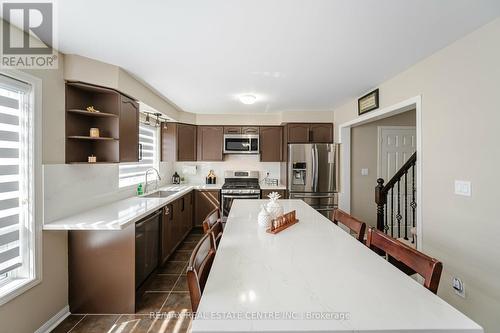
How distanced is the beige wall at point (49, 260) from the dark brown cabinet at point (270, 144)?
10.3 feet

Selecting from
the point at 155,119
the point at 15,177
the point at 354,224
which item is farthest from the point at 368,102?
the point at 15,177

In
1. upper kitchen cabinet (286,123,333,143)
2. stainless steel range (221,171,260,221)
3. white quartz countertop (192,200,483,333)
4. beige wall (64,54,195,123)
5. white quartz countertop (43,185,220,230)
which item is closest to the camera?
white quartz countertop (192,200,483,333)

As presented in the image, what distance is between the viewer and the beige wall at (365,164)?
12.7ft

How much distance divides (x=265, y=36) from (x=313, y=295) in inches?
67.0

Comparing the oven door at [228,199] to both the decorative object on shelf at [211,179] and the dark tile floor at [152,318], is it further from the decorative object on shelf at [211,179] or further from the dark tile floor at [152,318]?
the dark tile floor at [152,318]

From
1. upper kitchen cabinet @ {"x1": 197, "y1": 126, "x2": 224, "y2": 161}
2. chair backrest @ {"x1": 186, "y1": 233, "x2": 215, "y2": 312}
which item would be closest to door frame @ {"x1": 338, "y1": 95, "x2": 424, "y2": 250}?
chair backrest @ {"x1": 186, "y1": 233, "x2": 215, "y2": 312}

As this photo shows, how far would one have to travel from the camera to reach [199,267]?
979mm

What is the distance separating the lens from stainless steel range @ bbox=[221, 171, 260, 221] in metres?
4.04

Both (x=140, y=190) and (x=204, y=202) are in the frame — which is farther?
(x=204, y=202)

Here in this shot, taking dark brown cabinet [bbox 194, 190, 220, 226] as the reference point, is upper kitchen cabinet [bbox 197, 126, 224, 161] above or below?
above

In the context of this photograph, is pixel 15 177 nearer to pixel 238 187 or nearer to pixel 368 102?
pixel 238 187

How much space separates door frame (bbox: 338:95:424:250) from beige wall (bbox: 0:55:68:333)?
3298mm

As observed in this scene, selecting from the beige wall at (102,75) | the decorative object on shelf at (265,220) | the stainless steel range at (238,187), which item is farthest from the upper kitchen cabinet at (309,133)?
the decorative object on shelf at (265,220)

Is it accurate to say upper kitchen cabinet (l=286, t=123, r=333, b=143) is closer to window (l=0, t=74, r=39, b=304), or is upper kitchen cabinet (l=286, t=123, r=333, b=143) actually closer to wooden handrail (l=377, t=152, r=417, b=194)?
wooden handrail (l=377, t=152, r=417, b=194)
